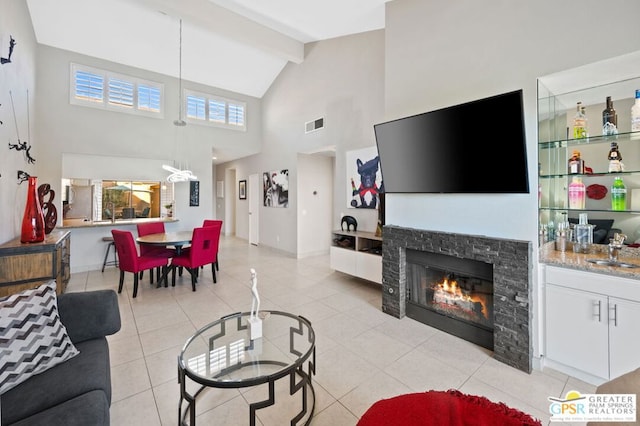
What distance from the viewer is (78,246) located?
16.9 ft

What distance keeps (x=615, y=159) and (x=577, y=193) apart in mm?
356

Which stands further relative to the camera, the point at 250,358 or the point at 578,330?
the point at 578,330

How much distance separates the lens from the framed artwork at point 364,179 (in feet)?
14.8

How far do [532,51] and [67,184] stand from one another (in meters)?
7.16

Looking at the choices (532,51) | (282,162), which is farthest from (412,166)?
(282,162)

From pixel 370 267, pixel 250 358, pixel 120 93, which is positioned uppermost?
pixel 120 93

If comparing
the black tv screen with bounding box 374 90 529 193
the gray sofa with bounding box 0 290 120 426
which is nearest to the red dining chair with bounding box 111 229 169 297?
the gray sofa with bounding box 0 290 120 426

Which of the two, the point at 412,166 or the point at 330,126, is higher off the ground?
the point at 330,126

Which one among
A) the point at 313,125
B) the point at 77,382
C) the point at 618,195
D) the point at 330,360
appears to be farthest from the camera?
the point at 313,125

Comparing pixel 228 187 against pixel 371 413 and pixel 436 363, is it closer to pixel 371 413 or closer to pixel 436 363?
pixel 436 363

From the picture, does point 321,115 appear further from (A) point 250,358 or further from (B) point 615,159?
(A) point 250,358

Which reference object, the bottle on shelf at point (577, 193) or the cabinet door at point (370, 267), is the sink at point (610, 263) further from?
the cabinet door at point (370, 267)

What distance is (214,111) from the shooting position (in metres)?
6.84

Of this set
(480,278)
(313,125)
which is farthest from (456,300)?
(313,125)
